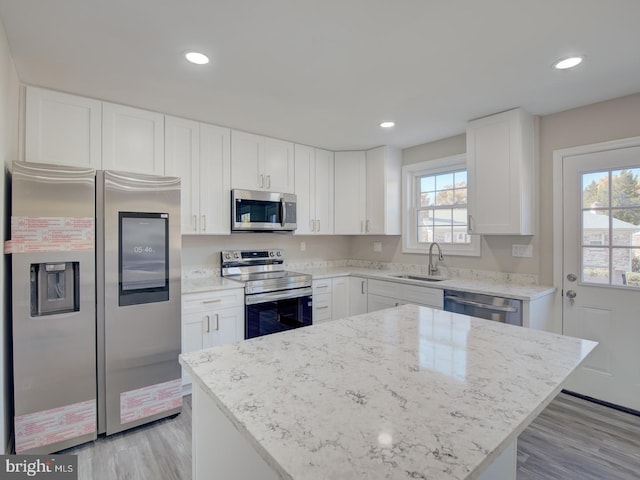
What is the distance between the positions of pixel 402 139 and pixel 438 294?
176cm

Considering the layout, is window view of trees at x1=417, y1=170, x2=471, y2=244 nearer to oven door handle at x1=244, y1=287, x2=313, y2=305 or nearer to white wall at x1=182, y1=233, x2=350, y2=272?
white wall at x1=182, y1=233, x2=350, y2=272

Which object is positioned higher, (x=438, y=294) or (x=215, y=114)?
(x=215, y=114)

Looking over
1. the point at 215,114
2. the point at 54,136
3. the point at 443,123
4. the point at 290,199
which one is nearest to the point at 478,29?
the point at 443,123

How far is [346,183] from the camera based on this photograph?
13.7 ft

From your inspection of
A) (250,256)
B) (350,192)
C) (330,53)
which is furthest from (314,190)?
(330,53)

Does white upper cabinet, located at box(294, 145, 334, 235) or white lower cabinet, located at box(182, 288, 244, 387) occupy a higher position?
white upper cabinet, located at box(294, 145, 334, 235)

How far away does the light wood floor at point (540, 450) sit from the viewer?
1875mm

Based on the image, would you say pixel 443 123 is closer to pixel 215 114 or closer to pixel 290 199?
pixel 290 199

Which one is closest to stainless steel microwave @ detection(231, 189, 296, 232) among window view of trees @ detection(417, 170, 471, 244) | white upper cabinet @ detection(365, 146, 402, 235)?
white upper cabinet @ detection(365, 146, 402, 235)

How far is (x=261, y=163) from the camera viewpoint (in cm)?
350

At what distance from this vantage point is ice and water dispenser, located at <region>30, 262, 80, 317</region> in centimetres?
197

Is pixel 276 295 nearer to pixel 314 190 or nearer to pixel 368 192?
pixel 314 190

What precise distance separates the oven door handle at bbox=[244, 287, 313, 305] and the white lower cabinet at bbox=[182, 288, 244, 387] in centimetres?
8

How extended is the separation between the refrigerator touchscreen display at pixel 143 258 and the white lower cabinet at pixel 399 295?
2173mm
